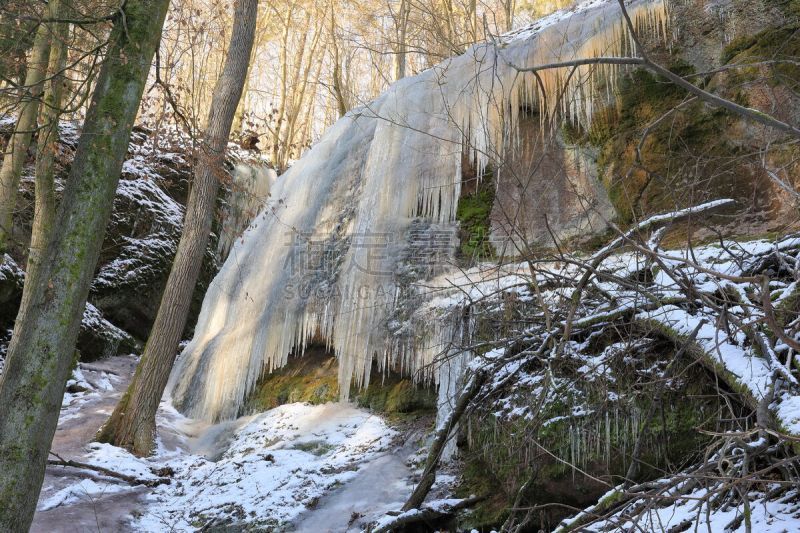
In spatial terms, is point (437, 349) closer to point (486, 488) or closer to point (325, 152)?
point (486, 488)

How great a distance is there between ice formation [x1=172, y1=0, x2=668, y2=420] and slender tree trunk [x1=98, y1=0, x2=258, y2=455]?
103cm

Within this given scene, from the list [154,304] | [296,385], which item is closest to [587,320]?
[296,385]

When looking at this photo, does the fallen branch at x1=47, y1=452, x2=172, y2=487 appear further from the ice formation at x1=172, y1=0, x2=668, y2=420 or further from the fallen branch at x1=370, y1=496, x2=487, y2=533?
the fallen branch at x1=370, y1=496, x2=487, y2=533

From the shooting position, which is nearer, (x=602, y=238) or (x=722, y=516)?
(x=722, y=516)

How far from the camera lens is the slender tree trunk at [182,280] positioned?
6691 millimetres

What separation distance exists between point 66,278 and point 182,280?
13.4 feet

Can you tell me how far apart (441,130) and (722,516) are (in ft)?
18.1

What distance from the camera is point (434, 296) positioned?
6418 mm

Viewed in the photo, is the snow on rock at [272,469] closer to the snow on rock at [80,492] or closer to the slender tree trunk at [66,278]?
the snow on rock at [80,492]

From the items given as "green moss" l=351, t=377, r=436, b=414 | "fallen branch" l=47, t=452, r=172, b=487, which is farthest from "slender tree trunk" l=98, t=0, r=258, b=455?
"green moss" l=351, t=377, r=436, b=414

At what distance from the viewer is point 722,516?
2.47 metres

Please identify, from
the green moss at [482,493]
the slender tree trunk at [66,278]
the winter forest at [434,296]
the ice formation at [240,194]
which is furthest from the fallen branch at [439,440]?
the ice formation at [240,194]

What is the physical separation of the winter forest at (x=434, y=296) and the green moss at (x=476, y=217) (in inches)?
1.7

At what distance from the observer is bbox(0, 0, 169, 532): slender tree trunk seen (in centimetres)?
289
